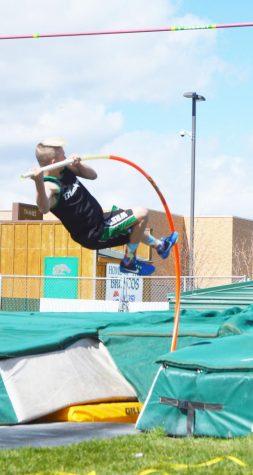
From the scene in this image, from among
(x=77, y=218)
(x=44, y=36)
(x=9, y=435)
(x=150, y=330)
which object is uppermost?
(x=44, y=36)

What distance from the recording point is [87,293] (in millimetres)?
26047

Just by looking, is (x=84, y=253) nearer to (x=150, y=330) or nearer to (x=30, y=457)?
(x=150, y=330)

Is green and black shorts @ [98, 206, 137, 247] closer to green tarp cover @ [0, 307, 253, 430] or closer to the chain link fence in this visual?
green tarp cover @ [0, 307, 253, 430]

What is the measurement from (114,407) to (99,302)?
1121cm

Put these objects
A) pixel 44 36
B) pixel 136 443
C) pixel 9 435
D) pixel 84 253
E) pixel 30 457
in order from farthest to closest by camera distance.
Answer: pixel 84 253
pixel 44 36
pixel 9 435
pixel 136 443
pixel 30 457

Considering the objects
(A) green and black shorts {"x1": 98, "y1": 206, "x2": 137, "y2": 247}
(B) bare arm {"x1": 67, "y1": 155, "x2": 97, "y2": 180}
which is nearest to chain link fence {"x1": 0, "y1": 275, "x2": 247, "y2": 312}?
(A) green and black shorts {"x1": 98, "y1": 206, "x2": 137, "y2": 247}

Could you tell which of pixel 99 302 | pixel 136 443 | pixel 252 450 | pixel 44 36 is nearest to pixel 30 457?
pixel 136 443

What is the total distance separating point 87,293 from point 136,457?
1953 centimetres

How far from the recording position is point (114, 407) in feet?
30.2

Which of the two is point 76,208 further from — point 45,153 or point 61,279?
point 61,279

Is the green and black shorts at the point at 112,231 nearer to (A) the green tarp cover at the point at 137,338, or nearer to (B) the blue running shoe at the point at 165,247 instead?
(B) the blue running shoe at the point at 165,247

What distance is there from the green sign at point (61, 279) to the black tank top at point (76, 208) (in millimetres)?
16922

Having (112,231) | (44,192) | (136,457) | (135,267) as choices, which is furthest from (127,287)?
(136,457)

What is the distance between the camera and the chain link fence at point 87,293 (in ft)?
67.3
